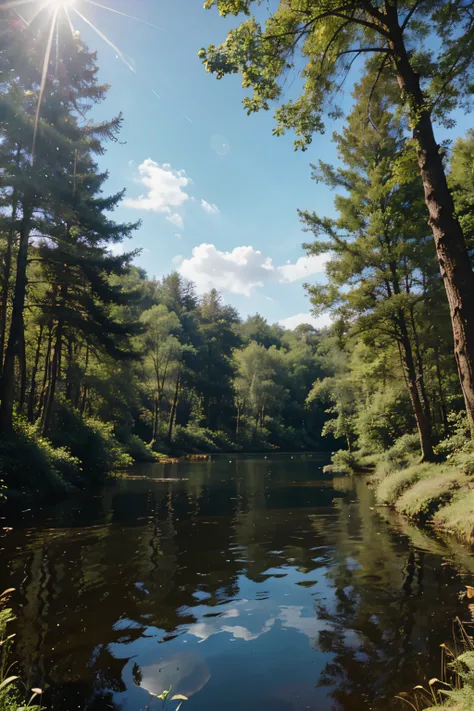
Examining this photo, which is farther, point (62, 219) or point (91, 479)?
point (91, 479)

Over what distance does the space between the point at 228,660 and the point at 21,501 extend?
11.1 metres

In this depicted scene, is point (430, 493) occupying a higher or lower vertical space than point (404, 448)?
lower

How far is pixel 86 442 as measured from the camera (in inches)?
789

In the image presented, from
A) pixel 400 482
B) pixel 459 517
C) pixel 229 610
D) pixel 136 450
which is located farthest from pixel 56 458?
pixel 136 450

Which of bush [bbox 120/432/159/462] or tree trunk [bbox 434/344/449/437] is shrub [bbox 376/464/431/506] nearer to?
tree trunk [bbox 434/344/449/437]

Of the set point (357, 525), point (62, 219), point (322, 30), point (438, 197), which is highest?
point (62, 219)

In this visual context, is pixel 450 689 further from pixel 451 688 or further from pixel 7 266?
pixel 7 266

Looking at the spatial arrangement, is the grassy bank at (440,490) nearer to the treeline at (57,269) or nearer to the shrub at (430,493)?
the shrub at (430,493)

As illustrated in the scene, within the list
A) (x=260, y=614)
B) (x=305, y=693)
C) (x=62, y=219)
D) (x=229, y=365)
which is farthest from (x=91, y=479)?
(x=229, y=365)

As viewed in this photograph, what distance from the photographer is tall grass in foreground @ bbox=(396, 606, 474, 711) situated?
8.54 ft

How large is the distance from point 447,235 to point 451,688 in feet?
14.7

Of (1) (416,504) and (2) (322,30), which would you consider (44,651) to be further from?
(1) (416,504)

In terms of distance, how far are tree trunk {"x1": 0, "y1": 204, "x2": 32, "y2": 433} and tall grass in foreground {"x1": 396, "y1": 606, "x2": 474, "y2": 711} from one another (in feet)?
47.0

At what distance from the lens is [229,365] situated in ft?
217
